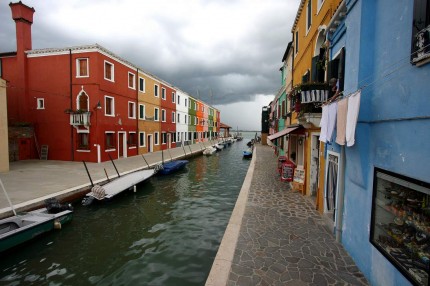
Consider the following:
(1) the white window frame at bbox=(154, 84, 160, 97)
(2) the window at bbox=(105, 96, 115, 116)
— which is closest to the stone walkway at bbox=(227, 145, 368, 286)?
(2) the window at bbox=(105, 96, 115, 116)

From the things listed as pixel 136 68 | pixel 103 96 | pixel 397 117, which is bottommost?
pixel 397 117

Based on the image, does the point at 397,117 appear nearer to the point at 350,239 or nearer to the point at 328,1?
the point at 350,239

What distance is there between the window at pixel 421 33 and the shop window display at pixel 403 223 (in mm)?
1783

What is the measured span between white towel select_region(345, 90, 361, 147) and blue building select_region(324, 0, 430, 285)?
0.14 m

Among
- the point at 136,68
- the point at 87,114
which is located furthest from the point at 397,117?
the point at 136,68

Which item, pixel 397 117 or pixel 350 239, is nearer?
pixel 397 117

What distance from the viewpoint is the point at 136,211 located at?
10.7 meters

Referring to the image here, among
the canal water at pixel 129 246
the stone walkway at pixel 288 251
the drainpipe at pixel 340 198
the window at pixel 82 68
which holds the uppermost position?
the window at pixel 82 68

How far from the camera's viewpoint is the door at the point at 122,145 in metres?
22.0

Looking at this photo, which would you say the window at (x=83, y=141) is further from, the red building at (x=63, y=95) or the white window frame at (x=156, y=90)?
the white window frame at (x=156, y=90)

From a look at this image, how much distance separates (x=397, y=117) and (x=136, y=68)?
82.7 feet

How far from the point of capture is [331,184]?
7.18 metres

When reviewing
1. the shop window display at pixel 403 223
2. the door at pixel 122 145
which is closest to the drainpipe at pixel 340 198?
the shop window display at pixel 403 223

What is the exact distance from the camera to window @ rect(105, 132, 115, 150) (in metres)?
20.1
